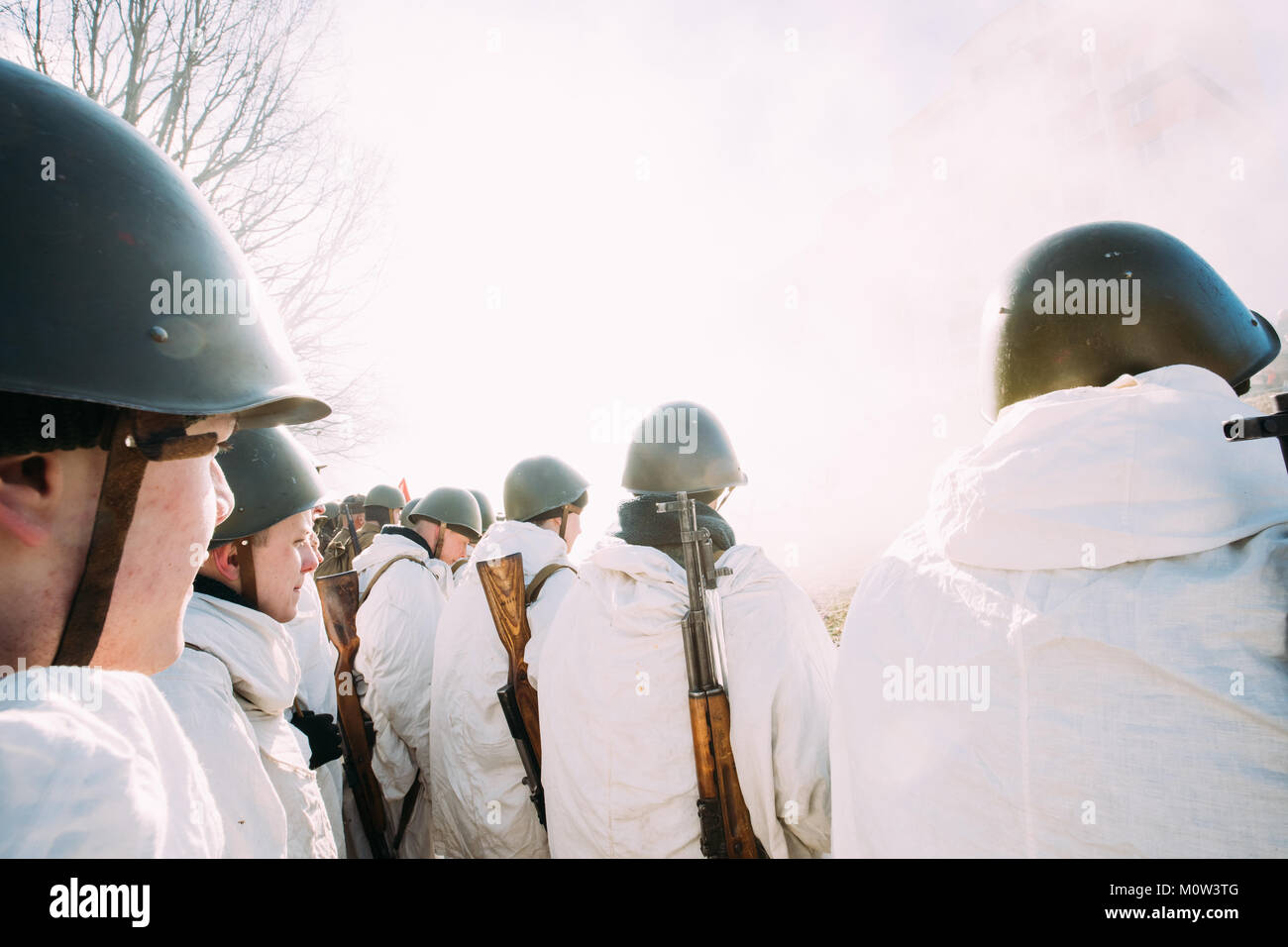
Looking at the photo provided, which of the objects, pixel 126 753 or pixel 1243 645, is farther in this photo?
pixel 1243 645

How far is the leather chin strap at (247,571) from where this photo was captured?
7.42 ft

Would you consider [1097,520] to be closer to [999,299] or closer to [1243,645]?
[1243,645]

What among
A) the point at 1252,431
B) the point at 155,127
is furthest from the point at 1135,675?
the point at 155,127

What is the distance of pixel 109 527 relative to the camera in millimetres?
894

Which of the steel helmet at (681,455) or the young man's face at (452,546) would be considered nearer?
the steel helmet at (681,455)

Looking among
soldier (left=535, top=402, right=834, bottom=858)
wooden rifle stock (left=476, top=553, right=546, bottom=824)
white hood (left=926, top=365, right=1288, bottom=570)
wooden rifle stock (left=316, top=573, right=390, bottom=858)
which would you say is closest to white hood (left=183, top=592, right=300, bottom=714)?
soldier (left=535, top=402, right=834, bottom=858)

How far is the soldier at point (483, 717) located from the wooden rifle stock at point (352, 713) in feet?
1.20

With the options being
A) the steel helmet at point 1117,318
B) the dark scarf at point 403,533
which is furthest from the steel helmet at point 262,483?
the dark scarf at point 403,533

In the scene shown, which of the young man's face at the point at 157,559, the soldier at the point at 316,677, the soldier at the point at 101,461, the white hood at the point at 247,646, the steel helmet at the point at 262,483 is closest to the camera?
the soldier at the point at 101,461

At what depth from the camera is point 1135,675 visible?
Answer: 1.06m

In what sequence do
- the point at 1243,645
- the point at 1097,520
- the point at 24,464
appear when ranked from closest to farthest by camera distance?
the point at 24,464 → the point at 1243,645 → the point at 1097,520

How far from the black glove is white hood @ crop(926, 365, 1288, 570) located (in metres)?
2.80

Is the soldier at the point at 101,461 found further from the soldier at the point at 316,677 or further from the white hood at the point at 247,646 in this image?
the soldier at the point at 316,677
